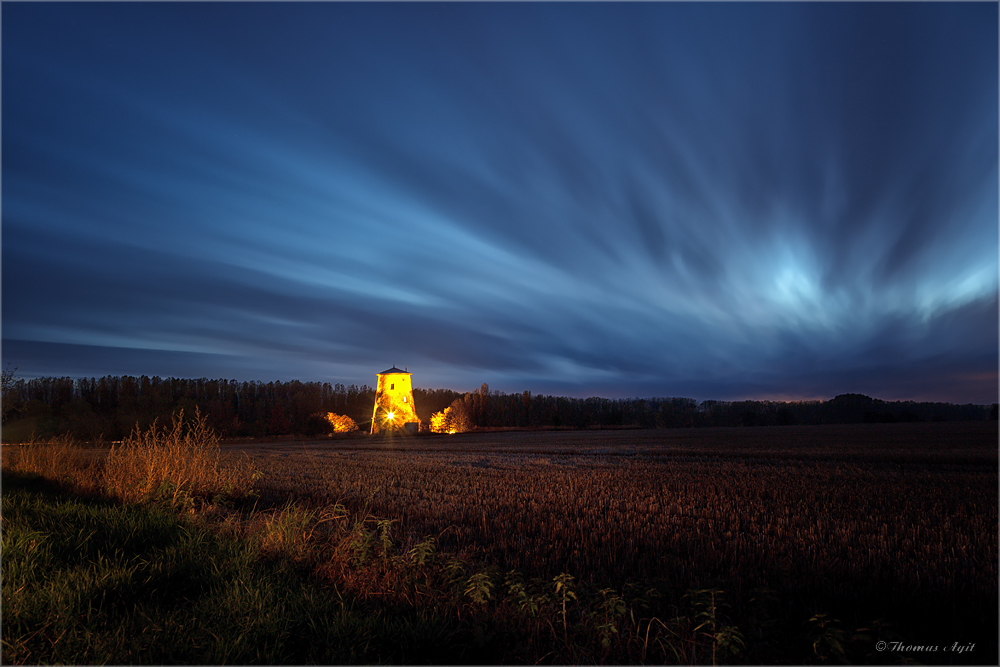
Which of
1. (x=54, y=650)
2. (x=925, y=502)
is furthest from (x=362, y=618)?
(x=925, y=502)

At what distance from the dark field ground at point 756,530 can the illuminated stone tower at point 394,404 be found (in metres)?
49.5

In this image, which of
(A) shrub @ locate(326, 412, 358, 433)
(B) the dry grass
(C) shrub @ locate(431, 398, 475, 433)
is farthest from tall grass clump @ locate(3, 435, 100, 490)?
(C) shrub @ locate(431, 398, 475, 433)

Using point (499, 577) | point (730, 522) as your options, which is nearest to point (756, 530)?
point (730, 522)

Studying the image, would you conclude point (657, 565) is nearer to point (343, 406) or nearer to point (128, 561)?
point (128, 561)

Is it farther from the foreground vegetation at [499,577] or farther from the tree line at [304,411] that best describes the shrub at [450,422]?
the foreground vegetation at [499,577]

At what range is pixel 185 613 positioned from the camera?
183 inches

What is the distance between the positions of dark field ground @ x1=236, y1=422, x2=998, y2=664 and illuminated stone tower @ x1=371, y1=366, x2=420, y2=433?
163ft

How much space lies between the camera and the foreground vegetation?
163 inches

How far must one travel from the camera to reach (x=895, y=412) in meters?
82.2

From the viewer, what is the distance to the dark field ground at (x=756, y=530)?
5.24m

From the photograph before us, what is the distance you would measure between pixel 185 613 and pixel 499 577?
352 centimetres

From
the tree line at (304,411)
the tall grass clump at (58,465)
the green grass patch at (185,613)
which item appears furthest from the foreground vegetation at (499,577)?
the tree line at (304,411)

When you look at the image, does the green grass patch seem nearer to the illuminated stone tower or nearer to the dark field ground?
the dark field ground

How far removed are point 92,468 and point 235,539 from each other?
10867mm
